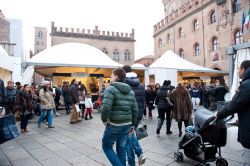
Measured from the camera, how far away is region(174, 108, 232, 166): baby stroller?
375 cm

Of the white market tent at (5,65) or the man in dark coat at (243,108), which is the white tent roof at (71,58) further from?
the man in dark coat at (243,108)

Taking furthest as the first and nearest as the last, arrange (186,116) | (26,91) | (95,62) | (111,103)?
(95,62), (26,91), (186,116), (111,103)

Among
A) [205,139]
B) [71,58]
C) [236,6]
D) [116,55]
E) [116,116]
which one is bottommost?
[205,139]

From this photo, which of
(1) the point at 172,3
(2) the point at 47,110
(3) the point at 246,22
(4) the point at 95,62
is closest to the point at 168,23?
(1) the point at 172,3

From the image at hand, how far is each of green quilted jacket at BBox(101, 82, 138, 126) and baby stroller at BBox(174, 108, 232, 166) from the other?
1379 millimetres

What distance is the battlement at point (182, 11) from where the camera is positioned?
28.8 metres

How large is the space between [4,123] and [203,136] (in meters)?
3.59

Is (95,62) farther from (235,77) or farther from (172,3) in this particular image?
(172,3)

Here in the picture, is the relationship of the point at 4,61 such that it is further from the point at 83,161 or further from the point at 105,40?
the point at 105,40

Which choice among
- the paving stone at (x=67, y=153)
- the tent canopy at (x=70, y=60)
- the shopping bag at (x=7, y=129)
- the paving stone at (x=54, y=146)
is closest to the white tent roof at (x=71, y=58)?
the tent canopy at (x=70, y=60)

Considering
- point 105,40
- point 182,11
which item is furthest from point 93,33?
point 182,11

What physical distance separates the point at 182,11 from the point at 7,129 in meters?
31.9

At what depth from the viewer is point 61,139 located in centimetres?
655

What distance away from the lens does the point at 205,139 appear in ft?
12.9
